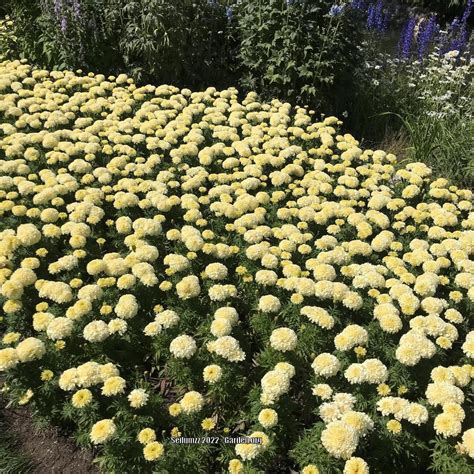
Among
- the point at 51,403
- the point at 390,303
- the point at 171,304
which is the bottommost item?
the point at 51,403

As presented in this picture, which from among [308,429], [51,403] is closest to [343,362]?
[308,429]

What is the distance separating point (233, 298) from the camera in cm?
359

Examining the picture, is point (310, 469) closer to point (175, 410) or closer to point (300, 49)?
point (175, 410)

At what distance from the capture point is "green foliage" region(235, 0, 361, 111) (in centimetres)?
618

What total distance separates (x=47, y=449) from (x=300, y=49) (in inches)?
205

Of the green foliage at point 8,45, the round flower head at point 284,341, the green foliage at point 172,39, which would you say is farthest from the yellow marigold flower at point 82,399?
the green foliage at point 8,45

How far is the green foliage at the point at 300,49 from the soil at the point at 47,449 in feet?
15.8

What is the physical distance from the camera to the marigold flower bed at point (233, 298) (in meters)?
2.65

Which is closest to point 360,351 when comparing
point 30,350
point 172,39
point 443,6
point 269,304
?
point 269,304

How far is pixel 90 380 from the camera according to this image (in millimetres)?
2693

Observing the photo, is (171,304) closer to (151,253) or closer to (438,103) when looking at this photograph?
(151,253)

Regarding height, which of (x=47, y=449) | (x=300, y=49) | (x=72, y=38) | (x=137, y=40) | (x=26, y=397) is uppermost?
(x=300, y=49)

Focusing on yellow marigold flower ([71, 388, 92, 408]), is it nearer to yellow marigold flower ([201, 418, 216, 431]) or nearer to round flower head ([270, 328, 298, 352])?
yellow marigold flower ([201, 418, 216, 431])

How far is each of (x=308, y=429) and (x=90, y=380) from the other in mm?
1245
